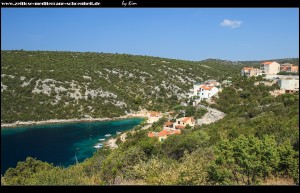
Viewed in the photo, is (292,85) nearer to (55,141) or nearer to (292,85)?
(292,85)

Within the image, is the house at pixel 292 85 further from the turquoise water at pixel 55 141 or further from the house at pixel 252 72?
the turquoise water at pixel 55 141

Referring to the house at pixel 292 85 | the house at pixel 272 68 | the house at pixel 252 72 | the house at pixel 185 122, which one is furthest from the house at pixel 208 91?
the house at pixel 292 85

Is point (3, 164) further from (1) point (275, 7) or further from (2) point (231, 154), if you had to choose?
(1) point (275, 7)

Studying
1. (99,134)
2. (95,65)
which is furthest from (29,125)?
(95,65)

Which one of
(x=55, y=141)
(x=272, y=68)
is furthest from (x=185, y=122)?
(x=55, y=141)

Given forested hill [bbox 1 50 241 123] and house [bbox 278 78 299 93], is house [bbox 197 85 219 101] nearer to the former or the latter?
forested hill [bbox 1 50 241 123]
